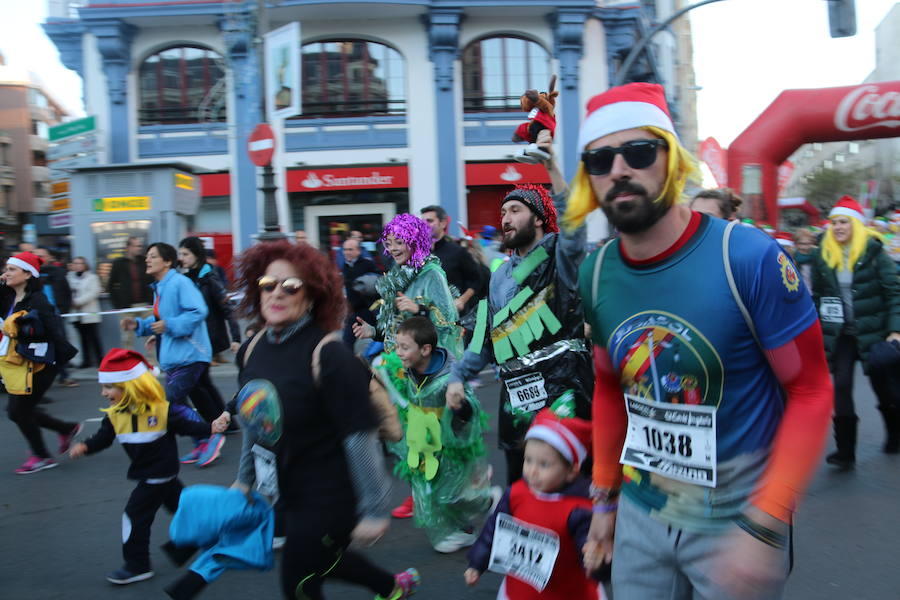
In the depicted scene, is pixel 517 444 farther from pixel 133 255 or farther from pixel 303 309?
pixel 133 255

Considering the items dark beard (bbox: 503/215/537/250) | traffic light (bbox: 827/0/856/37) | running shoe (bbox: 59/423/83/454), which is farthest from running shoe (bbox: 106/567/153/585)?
traffic light (bbox: 827/0/856/37)

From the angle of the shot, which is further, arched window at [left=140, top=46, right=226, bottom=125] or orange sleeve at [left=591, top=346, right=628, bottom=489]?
arched window at [left=140, top=46, right=226, bottom=125]

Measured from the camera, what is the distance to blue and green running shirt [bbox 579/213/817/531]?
5.82 feet

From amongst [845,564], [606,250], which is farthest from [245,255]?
[845,564]

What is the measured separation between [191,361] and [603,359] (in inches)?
195

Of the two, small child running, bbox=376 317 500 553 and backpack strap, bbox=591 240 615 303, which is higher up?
backpack strap, bbox=591 240 615 303

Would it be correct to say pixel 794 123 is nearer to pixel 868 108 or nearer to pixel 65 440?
pixel 868 108

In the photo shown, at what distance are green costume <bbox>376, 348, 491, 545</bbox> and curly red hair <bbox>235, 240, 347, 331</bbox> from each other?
143 centimetres

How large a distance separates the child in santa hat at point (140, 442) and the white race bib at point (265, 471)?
55.4 inches

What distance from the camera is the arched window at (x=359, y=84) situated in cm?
2033

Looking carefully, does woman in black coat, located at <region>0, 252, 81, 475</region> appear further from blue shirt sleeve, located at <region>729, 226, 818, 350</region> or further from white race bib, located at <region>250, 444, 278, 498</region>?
blue shirt sleeve, located at <region>729, 226, 818, 350</region>

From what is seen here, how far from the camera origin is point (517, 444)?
386 cm

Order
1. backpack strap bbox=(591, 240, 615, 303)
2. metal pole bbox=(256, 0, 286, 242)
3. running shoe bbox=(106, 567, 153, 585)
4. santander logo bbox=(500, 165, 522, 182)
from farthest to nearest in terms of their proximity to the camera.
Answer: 1. santander logo bbox=(500, 165, 522, 182)
2. metal pole bbox=(256, 0, 286, 242)
3. running shoe bbox=(106, 567, 153, 585)
4. backpack strap bbox=(591, 240, 615, 303)

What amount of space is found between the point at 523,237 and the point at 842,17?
10688 millimetres
